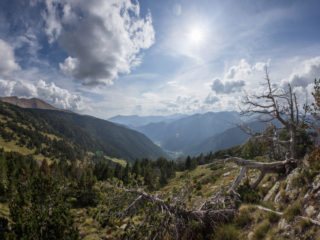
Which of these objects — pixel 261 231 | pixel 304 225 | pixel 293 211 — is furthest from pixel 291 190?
pixel 261 231

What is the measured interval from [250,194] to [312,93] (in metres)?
7.10

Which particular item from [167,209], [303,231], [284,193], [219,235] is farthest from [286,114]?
[167,209]

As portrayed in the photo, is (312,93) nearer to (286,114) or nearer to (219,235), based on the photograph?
(286,114)

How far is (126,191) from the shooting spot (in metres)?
6.42

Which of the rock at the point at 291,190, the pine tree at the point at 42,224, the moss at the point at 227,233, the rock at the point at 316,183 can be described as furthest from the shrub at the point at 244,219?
the pine tree at the point at 42,224

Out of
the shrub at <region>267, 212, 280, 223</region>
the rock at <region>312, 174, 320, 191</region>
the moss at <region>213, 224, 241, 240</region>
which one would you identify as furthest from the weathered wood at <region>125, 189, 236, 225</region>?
the rock at <region>312, 174, 320, 191</region>

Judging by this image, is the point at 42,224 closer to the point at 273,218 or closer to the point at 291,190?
the point at 273,218

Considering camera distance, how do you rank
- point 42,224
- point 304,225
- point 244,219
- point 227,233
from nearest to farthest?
point 304,225, point 227,233, point 244,219, point 42,224

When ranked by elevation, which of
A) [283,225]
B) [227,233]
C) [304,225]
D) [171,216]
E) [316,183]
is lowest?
[227,233]

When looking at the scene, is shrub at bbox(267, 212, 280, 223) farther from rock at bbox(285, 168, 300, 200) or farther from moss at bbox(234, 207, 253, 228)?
rock at bbox(285, 168, 300, 200)

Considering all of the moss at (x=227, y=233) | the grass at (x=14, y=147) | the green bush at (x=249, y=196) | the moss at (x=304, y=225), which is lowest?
the grass at (x=14, y=147)

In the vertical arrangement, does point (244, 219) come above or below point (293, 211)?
below

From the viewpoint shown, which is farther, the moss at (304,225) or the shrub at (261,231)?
the shrub at (261,231)

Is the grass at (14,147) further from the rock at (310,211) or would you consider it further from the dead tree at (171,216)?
the rock at (310,211)
